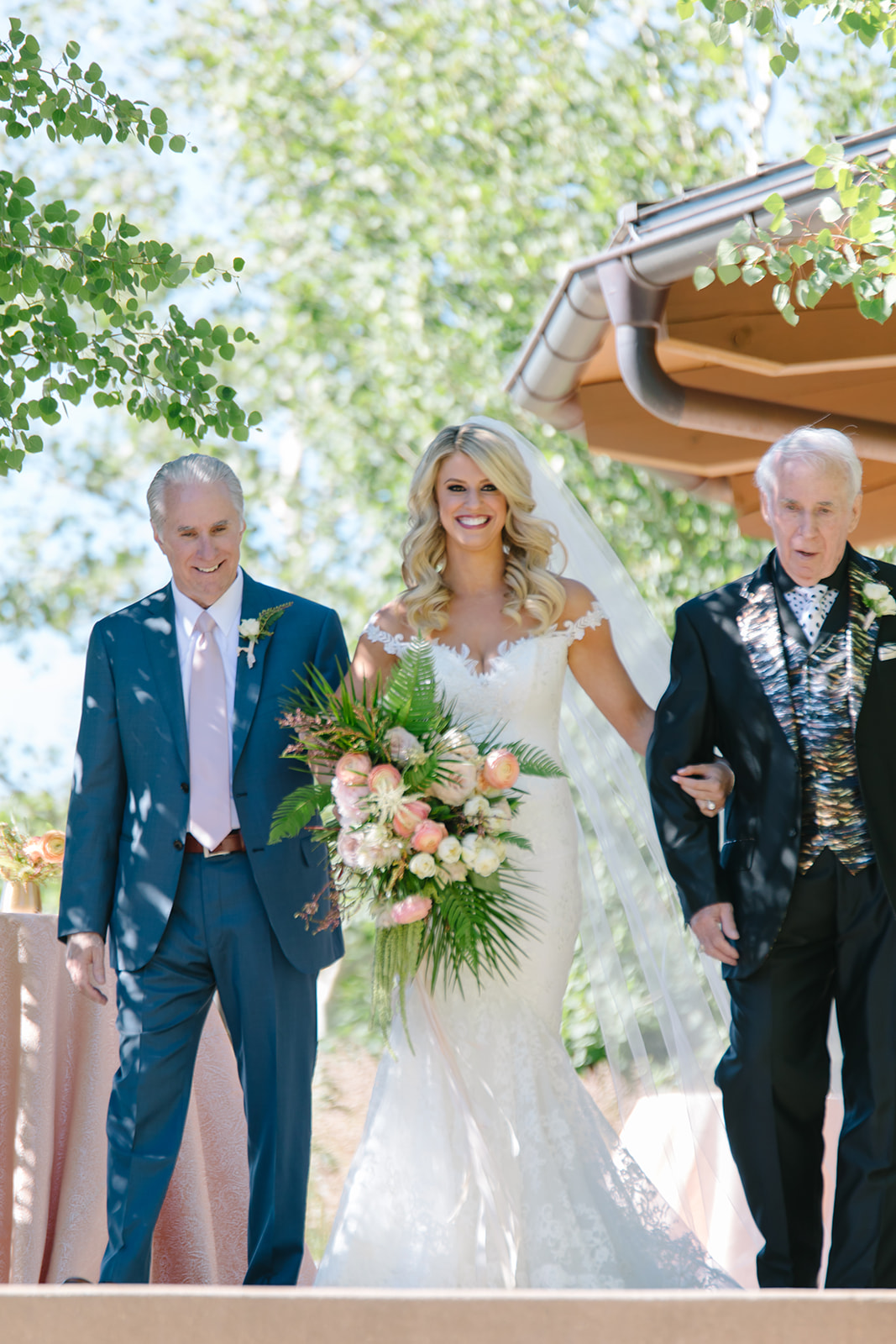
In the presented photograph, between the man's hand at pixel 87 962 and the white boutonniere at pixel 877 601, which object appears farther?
the man's hand at pixel 87 962

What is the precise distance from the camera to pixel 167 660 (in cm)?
412

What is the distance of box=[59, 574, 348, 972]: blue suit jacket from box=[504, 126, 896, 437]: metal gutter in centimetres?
136

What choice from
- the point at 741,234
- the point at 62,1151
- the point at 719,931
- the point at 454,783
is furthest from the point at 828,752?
the point at 62,1151

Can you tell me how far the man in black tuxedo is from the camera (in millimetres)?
3551

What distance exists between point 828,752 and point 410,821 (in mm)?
1015

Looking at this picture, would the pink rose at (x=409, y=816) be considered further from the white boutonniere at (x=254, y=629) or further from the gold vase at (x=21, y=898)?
the gold vase at (x=21, y=898)

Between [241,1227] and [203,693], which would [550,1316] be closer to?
[203,693]

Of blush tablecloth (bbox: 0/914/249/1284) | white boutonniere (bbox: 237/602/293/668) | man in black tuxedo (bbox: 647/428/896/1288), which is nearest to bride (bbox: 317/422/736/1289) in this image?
man in black tuxedo (bbox: 647/428/896/1288)

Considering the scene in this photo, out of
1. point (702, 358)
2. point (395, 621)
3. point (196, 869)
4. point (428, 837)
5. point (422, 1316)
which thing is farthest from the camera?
point (702, 358)

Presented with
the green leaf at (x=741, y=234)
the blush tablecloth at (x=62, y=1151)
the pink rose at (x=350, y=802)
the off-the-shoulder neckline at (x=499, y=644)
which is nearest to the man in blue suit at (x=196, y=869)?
the off-the-shoulder neckline at (x=499, y=644)

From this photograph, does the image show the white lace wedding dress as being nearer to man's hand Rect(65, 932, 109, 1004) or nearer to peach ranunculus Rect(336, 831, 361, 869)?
peach ranunculus Rect(336, 831, 361, 869)

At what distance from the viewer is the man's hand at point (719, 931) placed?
368 centimetres

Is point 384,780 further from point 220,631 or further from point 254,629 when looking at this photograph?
point 220,631

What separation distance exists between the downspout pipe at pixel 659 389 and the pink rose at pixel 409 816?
175cm
